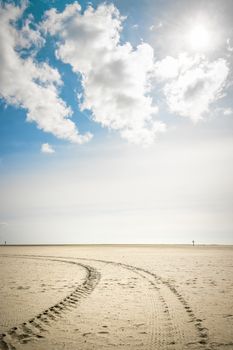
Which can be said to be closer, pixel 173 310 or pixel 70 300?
pixel 173 310

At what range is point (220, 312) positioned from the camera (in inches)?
338

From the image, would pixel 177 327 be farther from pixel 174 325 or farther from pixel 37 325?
pixel 37 325

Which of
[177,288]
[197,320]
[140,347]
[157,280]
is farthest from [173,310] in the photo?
[157,280]

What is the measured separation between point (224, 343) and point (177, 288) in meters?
6.21

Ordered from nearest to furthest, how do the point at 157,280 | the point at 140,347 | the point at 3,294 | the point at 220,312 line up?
the point at 140,347 → the point at 220,312 → the point at 3,294 → the point at 157,280

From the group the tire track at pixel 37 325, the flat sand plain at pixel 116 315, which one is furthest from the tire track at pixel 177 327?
the tire track at pixel 37 325

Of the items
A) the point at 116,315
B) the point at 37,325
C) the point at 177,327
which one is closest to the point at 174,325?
the point at 177,327

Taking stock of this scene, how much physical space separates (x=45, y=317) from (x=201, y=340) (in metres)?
4.49

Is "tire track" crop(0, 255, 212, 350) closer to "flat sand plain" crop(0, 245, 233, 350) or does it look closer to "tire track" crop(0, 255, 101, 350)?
"flat sand plain" crop(0, 245, 233, 350)

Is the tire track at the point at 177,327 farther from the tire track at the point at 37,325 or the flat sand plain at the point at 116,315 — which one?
the tire track at the point at 37,325

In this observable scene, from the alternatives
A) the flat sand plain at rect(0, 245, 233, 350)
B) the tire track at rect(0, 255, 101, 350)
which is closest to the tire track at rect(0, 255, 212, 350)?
the flat sand plain at rect(0, 245, 233, 350)

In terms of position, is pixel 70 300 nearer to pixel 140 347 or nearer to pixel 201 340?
pixel 140 347

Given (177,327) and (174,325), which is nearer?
(177,327)

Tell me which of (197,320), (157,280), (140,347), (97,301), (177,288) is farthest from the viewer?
(157,280)
